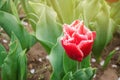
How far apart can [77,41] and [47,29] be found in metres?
0.41

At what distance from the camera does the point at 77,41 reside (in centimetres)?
121

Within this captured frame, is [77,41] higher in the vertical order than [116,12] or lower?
higher

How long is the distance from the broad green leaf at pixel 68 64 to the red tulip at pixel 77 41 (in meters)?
0.18

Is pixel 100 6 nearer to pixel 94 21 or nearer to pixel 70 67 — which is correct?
pixel 94 21

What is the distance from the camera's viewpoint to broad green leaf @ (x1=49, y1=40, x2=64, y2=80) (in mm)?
1448

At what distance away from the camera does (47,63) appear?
1.84 metres

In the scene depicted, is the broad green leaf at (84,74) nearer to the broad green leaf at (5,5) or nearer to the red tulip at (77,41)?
the red tulip at (77,41)

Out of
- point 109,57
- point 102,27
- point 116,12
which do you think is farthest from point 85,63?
point 116,12

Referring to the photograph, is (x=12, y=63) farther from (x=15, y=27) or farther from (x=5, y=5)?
(x=5, y=5)

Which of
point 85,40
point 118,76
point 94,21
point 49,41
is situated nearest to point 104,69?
point 118,76

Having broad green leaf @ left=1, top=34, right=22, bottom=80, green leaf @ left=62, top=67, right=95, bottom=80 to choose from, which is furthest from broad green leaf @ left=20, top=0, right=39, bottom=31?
green leaf @ left=62, top=67, right=95, bottom=80

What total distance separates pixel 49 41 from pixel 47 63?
0.27 metres

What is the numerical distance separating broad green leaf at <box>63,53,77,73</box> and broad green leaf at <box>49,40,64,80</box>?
0.13ft

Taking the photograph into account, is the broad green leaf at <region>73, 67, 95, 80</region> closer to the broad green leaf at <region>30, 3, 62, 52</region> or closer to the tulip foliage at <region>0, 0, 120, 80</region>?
the tulip foliage at <region>0, 0, 120, 80</region>
